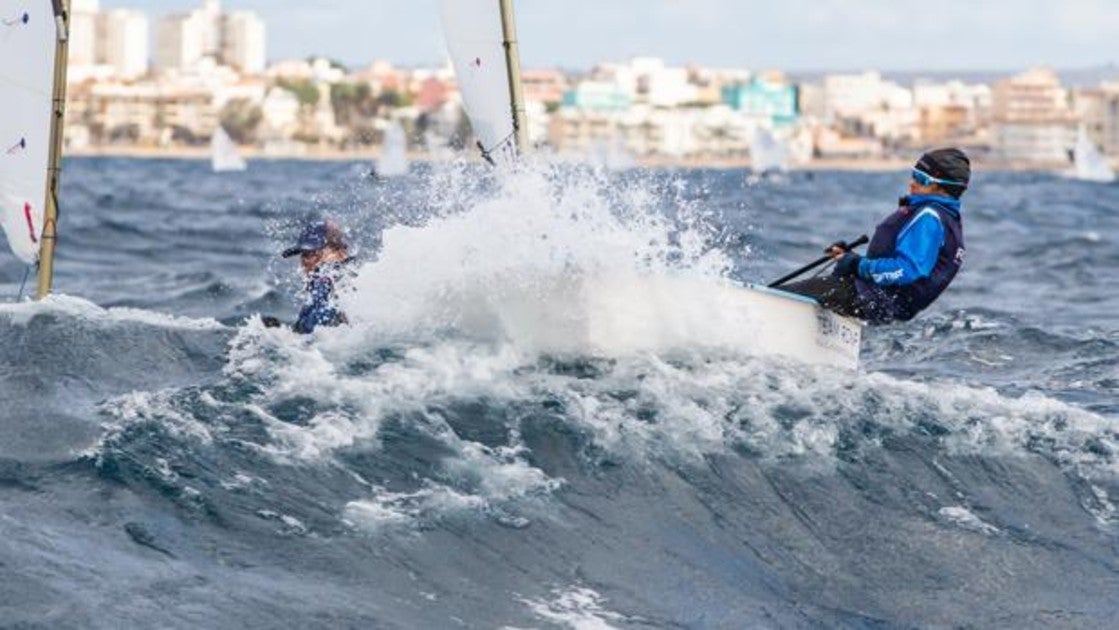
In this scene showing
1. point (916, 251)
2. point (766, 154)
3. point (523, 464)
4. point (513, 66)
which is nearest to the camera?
point (523, 464)

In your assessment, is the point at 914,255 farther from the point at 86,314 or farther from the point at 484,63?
the point at 86,314

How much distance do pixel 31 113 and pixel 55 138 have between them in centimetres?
20

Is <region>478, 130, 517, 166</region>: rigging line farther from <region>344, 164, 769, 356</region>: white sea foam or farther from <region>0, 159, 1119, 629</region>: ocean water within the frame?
<region>344, 164, 769, 356</region>: white sea foam

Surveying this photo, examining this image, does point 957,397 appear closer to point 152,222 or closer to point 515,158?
point 515,158

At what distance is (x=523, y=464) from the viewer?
9.54 metres

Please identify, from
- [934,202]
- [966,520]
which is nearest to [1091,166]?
[934,202]

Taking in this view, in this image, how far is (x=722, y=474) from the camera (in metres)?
9.61

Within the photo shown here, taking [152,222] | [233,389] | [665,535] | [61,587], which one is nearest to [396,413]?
[233,389]

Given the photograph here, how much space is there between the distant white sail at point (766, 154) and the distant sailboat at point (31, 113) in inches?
3839

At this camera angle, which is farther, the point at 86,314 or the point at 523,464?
the point at 86,314

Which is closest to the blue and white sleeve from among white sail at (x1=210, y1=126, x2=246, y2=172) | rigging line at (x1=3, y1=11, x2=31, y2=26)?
rigging line at (x1=3, y1=11, x2=31, y2=26)

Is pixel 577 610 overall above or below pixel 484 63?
below

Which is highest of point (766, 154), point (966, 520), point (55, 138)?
point (55, 138)

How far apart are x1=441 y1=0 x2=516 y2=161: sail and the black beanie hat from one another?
3.27 m
